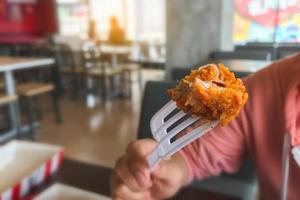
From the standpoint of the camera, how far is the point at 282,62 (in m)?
0.82

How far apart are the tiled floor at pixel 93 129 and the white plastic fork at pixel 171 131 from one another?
1984 millimetres

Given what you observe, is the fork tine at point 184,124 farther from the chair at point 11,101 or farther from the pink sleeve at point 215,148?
the chair at point 11,101

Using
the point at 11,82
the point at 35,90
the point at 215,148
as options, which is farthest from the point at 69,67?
the point at 215,148

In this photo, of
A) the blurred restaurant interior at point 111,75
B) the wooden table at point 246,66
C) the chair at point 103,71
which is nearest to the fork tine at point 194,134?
the blurred restaurant interior at point 111,75

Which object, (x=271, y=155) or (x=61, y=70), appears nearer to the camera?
(x=271, y=155)

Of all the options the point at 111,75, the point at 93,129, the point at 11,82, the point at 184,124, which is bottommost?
the point at 93,129

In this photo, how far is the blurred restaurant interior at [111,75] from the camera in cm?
100

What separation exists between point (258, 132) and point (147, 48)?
6.46 meters

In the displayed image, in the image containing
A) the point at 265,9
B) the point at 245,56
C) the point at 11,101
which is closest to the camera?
the point at 245,56

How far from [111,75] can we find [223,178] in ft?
13.5

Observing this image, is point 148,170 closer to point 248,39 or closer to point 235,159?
point 235,159

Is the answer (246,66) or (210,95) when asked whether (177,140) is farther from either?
(246,66)

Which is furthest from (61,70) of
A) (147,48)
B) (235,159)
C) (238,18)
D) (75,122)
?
(235,159)

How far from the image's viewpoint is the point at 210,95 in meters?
0.42
